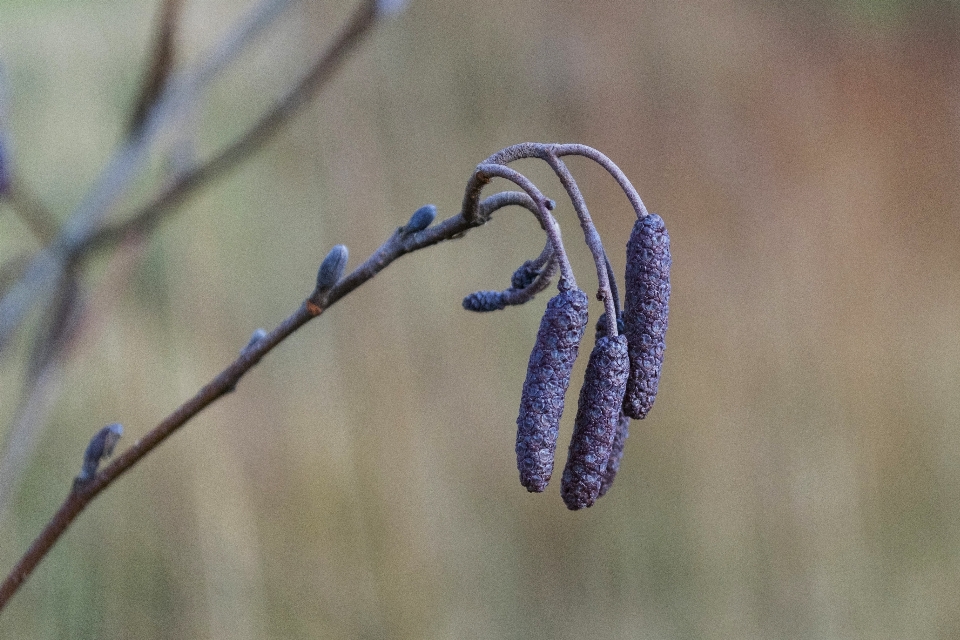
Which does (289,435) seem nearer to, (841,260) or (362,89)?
(362,89)

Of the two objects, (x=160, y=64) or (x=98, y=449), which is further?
(x=160, y=64)

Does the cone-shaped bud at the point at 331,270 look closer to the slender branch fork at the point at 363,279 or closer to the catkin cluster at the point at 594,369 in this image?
the slender branch fork at the point at 363,279

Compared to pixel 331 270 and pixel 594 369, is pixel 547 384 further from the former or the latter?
pixel 331 270

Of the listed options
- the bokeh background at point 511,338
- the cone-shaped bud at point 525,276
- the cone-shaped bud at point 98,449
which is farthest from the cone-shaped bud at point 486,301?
the bokeh background at point 511,338

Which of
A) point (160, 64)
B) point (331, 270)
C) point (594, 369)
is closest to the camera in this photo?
point (594, 369)

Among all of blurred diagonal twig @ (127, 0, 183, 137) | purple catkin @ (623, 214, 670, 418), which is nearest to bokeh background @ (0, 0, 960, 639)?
blurred diagonal twig @ (127, 0, 183, 137)

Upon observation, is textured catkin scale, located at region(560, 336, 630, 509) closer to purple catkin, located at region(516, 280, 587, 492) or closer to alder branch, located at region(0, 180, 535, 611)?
purple catkin, located at region(516, 280, 587, 492)

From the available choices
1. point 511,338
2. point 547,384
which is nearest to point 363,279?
point 547,384
